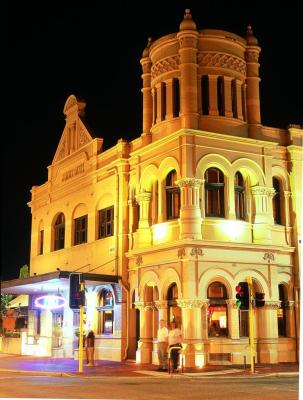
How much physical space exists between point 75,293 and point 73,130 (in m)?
15.2

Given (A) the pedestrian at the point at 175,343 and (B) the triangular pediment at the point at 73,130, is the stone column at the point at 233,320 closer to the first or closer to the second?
(A) the pedestrian at the point at 175,343

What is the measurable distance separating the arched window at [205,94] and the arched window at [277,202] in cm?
489

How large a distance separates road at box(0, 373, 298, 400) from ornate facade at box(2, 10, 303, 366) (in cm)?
456

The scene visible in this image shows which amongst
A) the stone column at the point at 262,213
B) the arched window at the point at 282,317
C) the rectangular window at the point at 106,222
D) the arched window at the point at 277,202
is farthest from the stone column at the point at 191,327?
the rectangular window at the point at 106,222

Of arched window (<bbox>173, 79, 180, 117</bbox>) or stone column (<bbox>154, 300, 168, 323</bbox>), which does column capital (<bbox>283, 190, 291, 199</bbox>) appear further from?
stone column (<bbox>154, 300, 168, 323</bbox>)

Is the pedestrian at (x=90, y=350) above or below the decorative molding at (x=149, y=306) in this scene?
below

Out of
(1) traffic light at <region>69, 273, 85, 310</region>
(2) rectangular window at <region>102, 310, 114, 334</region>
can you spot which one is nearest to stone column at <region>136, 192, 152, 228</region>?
(1) traffic light at <region>69, 273, 85, 310</region>

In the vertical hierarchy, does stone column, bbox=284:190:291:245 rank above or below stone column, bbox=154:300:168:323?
above

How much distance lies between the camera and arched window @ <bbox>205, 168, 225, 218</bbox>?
1064 inches

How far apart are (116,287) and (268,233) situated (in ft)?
25.9

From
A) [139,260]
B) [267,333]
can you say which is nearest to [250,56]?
[139,260]

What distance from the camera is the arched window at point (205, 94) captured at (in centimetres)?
2825

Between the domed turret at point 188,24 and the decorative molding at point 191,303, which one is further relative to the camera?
the domed turret at point 188,24

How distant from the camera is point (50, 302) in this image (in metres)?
33.8
